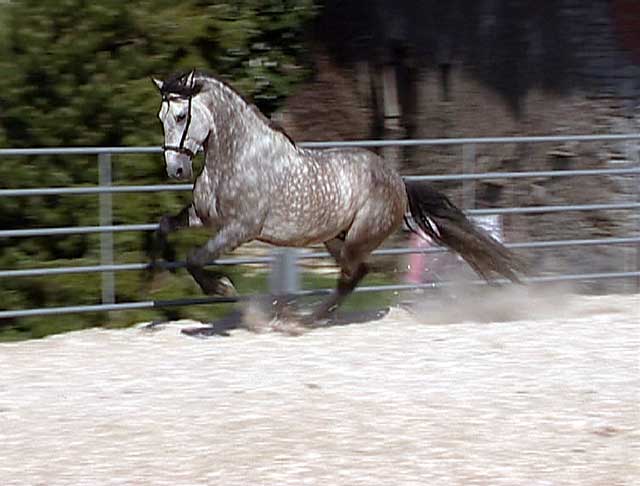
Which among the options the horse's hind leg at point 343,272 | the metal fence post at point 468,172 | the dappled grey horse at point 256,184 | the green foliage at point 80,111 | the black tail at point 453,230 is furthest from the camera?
the metal fence post at point 468,172

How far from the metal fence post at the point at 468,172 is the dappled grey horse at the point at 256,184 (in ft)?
5.68

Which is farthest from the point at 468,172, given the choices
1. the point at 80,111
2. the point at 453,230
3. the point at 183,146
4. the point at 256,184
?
the point at 80,111

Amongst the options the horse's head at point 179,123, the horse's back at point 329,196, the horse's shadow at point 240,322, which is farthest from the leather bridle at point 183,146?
the horse's shadow at point 240,322

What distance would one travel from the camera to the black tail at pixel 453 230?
995 cm

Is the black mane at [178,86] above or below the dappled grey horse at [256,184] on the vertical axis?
above

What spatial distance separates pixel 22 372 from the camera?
8.11m

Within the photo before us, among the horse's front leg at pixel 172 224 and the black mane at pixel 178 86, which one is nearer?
the black mane at pixel 178 86

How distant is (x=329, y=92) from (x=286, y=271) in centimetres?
424

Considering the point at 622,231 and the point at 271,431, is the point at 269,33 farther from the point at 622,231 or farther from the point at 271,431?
the point at 271,431

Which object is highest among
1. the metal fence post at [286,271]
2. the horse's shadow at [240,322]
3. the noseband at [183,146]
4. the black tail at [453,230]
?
the noseband at [183,146]

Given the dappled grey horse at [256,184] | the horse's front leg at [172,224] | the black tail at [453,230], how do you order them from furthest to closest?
the black tail at [453,230] < the horse's front leg at [172,224] < the dappled grey horse at [256,184]

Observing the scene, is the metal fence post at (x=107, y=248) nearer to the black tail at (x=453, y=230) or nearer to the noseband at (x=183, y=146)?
the noseband at (x=183, y=146)

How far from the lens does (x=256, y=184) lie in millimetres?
9062

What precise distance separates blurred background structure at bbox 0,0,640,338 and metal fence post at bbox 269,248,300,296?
1.91ft
